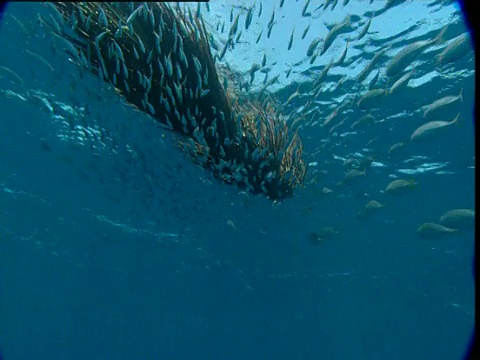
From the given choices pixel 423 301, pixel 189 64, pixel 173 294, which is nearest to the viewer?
pixel 189 64

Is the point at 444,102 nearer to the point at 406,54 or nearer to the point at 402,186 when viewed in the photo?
the point at 406,54

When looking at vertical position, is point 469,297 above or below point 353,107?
below

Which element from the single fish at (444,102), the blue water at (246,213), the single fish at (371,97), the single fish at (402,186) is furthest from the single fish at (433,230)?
the blue water at (246,213)

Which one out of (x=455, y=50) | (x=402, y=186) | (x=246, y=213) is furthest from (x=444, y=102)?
(x=246, y=213)

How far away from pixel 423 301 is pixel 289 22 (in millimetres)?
33774

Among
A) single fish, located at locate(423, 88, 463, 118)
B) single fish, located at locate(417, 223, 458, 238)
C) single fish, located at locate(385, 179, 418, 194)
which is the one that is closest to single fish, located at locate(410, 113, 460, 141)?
single fish, located at locate(423, 88, 463, 118)

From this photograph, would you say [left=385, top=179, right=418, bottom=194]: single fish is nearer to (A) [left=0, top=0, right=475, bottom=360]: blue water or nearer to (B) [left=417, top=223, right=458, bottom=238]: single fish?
(B) [left=417, top=223, right=458, bottom=238]: single fish

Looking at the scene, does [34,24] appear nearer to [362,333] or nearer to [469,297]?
[469,297]

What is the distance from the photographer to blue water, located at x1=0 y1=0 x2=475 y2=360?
469 inches

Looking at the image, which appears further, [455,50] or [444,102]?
[444,102]

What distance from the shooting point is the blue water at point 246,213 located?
39.1 ft

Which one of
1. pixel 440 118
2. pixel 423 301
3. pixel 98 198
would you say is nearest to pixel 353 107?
pixel 440 118

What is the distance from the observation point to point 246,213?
22.0 metres

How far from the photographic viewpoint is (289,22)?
9828 mm
